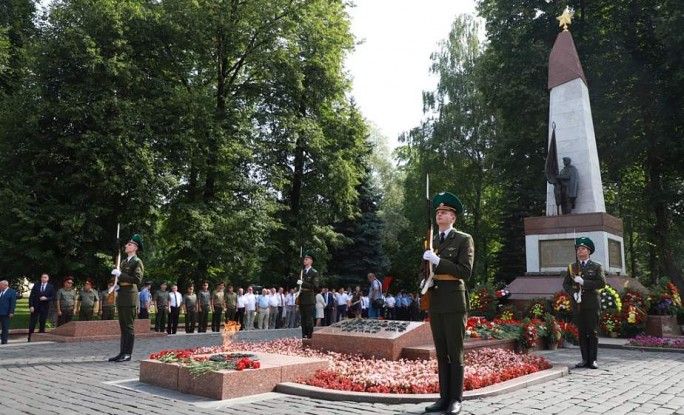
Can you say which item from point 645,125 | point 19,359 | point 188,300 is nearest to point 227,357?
point 19,359

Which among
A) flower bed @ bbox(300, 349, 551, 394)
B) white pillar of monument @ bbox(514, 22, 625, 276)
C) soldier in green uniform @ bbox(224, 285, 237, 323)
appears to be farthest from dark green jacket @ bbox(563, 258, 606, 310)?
soldier in green uniform @ bbox(224, 285, 237, 323)

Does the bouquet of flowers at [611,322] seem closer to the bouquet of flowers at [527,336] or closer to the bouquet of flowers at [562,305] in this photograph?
the bouquet of flowers at [562,305]

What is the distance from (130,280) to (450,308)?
680 cm

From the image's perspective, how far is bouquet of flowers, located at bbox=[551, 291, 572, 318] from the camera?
15.1m

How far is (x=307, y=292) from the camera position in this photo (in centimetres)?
1315

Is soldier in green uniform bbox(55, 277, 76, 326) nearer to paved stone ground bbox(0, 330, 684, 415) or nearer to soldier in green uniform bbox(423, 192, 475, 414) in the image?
paved stone ground bbox(0, 330, 684, 415)

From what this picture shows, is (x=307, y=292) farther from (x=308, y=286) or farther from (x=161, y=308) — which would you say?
(x=161, y=308)

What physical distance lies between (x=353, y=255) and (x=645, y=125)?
17194 mm

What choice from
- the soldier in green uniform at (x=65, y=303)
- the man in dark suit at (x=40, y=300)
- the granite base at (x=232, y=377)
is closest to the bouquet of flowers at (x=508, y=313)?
the granite base at (x=232, y=377)

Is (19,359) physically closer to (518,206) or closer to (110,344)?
(110,344)

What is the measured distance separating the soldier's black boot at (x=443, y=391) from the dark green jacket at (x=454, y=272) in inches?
25.4

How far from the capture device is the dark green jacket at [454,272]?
20.5 ft

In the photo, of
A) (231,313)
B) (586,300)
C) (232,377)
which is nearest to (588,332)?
(586,300)

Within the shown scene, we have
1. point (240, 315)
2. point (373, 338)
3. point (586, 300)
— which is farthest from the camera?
point (240, 315)
